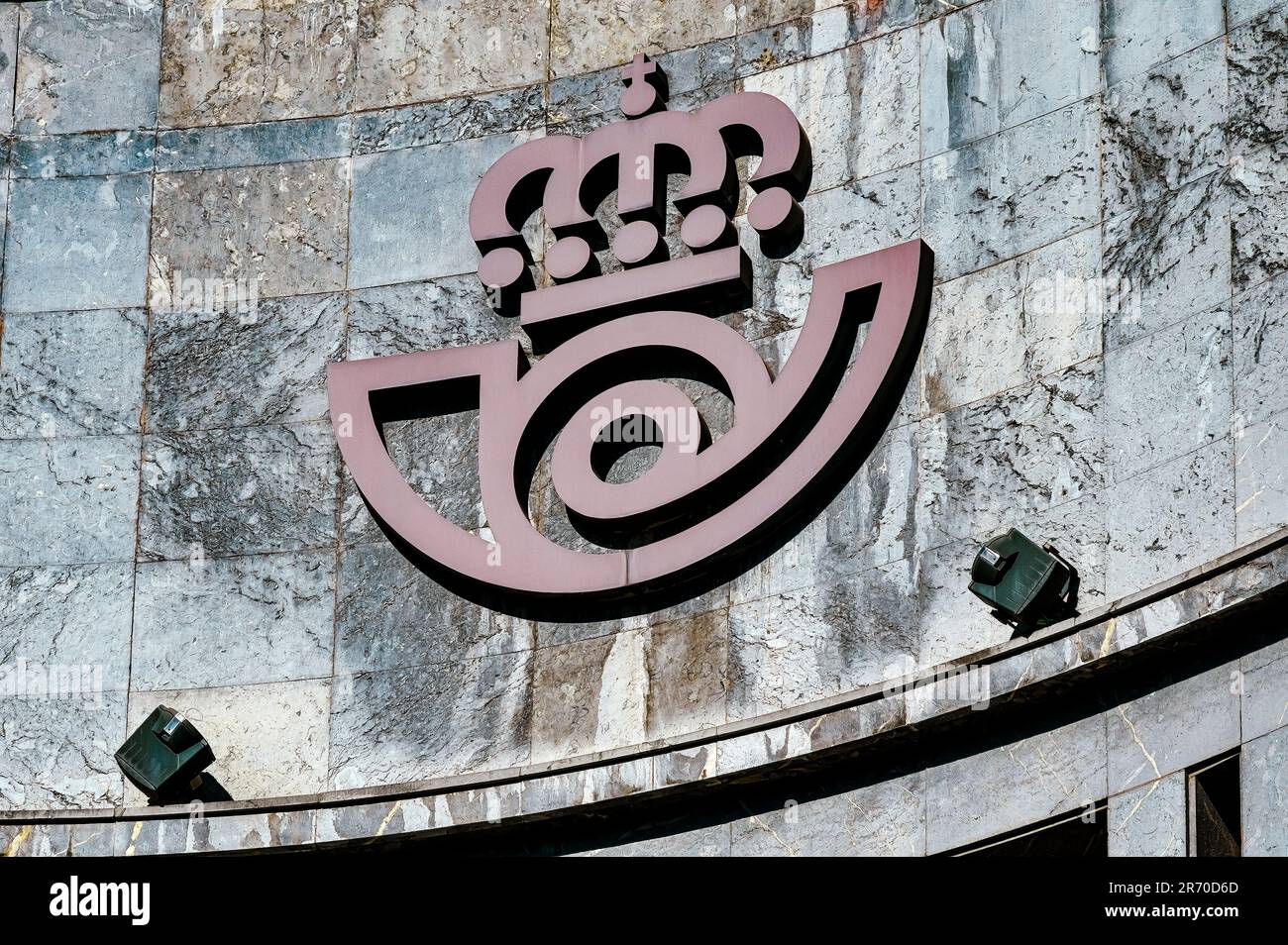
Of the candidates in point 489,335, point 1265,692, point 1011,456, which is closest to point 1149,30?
point 1011,456

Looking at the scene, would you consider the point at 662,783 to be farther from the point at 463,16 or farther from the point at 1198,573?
the point at 463,16

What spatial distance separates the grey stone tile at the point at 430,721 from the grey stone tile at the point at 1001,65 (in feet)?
12.6

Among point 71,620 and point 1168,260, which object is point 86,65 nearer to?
point 71,620

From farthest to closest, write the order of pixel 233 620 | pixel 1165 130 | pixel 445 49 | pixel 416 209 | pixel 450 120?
pixel 445 49 < pixel 450 120 < pixel 416 209 < pixel 233 620 < pixel 1165 130

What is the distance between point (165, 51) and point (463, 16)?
2.03m

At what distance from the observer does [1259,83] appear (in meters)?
13.0

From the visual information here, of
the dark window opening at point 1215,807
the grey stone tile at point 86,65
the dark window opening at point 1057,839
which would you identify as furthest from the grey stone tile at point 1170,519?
the grey stone tile at point 86,65

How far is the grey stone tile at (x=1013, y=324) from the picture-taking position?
13258mm

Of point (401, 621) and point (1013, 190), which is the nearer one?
point (1013, 190)

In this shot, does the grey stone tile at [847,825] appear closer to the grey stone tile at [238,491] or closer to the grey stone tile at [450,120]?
the grey stone tile at [238,491]

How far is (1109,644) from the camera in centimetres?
1202

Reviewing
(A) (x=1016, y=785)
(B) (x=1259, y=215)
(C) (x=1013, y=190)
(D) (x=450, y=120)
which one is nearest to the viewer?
(A) (x=1016, y=785)

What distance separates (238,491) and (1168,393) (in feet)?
18.4

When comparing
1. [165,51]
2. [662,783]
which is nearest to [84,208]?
[165,51]
